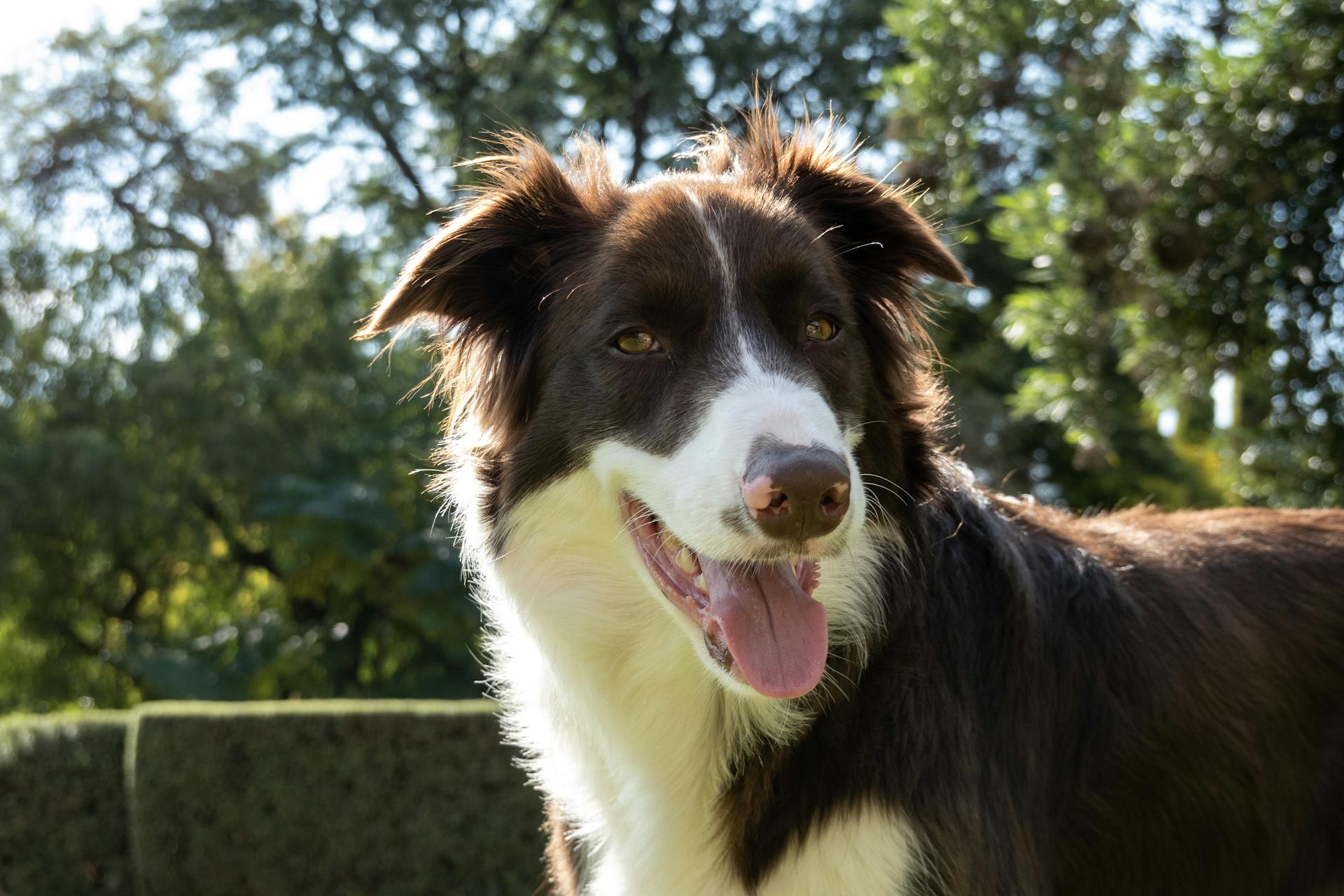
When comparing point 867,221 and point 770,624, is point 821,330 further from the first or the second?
point 770,624

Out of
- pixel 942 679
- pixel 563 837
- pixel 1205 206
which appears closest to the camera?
pixel 942 679

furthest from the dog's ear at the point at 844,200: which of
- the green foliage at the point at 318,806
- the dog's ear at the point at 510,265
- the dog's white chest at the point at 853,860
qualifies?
the green foliage at the point at 318,806

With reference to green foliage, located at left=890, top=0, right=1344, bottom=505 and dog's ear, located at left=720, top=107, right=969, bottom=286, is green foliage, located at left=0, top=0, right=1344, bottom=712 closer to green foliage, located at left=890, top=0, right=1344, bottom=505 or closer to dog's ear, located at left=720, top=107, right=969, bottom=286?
green foliage, located at left=890, top=0, right=1344, bottom=505

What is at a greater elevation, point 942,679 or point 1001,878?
point 942,679

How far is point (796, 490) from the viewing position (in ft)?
8.02

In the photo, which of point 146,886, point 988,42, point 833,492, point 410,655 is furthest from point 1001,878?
point 410,655

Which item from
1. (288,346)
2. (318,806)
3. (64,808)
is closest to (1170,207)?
(318,806)

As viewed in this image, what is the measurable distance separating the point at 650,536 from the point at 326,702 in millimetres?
7004

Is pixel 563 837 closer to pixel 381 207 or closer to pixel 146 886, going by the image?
pixel 146 886

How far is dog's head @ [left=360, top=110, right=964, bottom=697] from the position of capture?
8.70 ft

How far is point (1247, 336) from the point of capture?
706 cm

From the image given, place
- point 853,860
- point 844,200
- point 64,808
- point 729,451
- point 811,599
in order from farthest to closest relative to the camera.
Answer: point 64,808 → point 844,200 → point 811,599 → point 853,860 → point 729,451

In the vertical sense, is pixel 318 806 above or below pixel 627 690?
below

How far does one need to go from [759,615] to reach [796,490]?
1.56 feet
